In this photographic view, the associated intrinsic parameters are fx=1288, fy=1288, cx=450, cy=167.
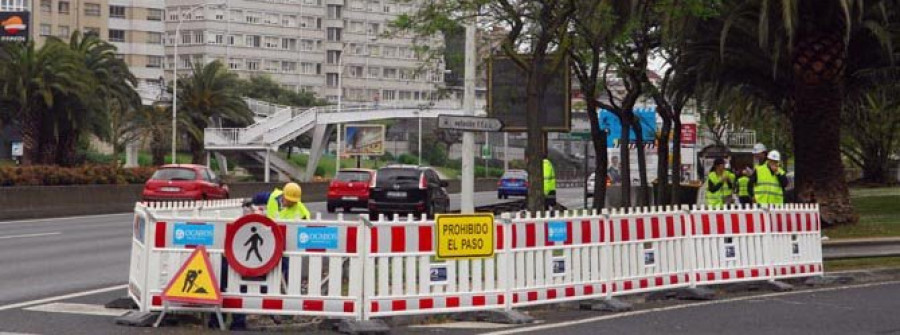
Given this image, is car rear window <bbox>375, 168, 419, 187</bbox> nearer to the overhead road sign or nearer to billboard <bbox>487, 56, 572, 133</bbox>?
billboard <bbox>487, 56, 572, 133</bbox>

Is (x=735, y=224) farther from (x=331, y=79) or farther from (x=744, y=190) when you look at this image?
(x=331, y=79)

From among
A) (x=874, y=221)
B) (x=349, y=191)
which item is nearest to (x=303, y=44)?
(x=349, y=191)

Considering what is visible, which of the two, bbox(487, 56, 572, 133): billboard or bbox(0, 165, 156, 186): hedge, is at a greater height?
bbox(487, 56, 572, 133): billboard

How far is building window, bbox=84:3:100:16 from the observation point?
103438mm

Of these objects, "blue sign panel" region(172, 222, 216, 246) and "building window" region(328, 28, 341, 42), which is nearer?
"blue sign panel" region(172, 222, 216, 246)

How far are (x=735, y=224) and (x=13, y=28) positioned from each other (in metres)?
36.0

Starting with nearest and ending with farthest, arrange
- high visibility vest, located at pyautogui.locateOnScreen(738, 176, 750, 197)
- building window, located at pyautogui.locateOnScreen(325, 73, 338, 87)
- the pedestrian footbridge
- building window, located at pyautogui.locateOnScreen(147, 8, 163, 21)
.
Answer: high visibility vest, located at pyautogui.locateOnScreen(738, 176, 750, 197), the pedestrian footbridge, building window, located at pyautogui.locateOnScreen(147, 8, 163, 21), building window, located at pyautogui.locateOnScreen(325, 73, 338, 87)

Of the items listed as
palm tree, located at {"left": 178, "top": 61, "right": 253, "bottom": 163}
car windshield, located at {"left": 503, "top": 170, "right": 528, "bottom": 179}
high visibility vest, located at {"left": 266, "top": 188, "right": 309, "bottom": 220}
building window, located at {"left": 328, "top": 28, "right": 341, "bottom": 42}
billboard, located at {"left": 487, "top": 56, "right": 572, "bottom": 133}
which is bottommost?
high visibility vest, located at {"left": 266, "top": 188, "right": 309, "bottom": 220}

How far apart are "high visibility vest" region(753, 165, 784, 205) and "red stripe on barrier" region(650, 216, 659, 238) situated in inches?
230

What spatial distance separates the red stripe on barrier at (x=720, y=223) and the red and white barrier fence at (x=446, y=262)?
0.04ft

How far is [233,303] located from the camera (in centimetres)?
1223

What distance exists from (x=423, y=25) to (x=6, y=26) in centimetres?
2887

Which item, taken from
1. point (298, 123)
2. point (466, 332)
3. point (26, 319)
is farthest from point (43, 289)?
point (298, 123)

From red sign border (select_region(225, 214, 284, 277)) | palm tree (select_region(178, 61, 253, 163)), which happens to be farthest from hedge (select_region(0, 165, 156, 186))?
red sign border (select_region(225, 214, 284, 277))
